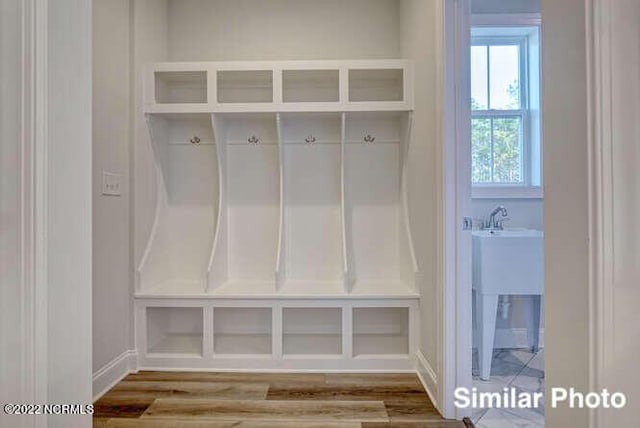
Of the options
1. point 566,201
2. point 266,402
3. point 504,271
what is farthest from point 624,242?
point 266,402

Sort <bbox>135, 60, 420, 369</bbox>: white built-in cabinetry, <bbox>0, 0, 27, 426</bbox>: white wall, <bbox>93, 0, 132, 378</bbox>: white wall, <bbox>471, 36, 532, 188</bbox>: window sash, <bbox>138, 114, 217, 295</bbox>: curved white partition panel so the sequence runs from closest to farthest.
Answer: <bbox>0, 0, 27, 426</bbox>: white wall < <bbox>93, 0, 132, 378</bbox>: white wall < <bbox>135, 60, 420, 369</bbox>: white built-in cabinetry < <bbox>138, 114, 217, 295</bbox>: curved white partition panel < <bbox>471, 36, 532, 188</bbox>: window sash

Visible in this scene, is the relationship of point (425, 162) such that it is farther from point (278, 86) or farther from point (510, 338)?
point (510, 338)

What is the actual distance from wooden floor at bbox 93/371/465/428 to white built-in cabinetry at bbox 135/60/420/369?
31 centimetres

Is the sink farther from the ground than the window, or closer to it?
closer to it

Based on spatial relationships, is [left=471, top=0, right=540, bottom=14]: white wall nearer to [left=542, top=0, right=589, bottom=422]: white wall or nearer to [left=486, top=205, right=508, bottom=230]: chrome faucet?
[left=486, top=205, right=508, bottom=230]: chrome faucet

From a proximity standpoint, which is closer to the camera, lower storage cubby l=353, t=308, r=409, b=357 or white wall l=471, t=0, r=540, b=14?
lower storage cubby l=353, t=308, r=409, b=357

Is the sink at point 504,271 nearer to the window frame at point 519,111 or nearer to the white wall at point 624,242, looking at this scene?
the window frame at point 519,111

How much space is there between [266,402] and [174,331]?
1022mm

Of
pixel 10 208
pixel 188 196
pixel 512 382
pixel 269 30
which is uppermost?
pixel 269 30

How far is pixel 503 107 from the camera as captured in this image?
281cm

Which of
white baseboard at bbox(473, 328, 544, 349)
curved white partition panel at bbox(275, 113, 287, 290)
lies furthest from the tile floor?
curved white partition panel at bbox(275, 113, 287, 290)

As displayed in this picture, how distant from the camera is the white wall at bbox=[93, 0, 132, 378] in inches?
76.0

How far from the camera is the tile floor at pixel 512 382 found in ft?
5.62

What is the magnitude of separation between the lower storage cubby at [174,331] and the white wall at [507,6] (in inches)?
119
